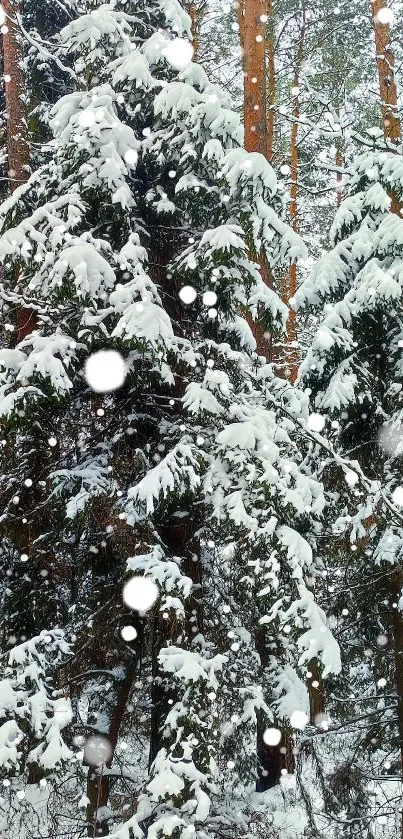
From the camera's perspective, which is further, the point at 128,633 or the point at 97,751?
the point at 97,751

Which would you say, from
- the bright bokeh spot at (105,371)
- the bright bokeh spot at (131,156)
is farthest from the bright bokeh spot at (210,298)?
the bright bokeh spot at (131,156)

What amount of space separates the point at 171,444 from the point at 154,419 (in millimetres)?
282

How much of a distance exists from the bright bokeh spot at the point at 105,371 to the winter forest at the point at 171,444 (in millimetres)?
19

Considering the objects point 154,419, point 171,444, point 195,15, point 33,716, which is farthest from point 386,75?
point 33,716

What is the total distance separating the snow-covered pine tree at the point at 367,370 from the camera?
6707 mm

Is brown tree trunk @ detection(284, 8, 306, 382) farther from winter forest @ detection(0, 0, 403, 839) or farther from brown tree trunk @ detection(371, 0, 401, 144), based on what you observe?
winter forest @ detection(0, 0, 403, 839)

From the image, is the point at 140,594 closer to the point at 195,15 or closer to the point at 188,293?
the point at 188,293

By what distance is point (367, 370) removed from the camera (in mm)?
7203

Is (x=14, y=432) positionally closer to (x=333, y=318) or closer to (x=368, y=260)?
(x=333, y=318)

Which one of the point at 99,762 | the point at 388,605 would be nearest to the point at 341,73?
the point at 388,605

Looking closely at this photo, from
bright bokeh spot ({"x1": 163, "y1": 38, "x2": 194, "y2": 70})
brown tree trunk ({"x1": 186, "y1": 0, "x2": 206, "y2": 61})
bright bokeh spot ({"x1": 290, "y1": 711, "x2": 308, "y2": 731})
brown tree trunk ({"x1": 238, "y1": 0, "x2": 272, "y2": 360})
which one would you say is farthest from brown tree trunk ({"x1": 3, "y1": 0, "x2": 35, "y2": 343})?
bright bokeh spot ({"x1": 290, "y1": 711, "x2": 308, "y2": 731})

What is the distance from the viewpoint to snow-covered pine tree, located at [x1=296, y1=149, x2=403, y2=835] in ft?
22.0

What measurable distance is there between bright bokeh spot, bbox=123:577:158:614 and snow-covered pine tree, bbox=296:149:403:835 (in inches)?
81.5

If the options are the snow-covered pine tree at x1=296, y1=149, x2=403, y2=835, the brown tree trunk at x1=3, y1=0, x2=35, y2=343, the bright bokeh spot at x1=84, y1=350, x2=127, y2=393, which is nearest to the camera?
the bright bokeh spot at x1=84, y1=350, x2=127, y2=393
